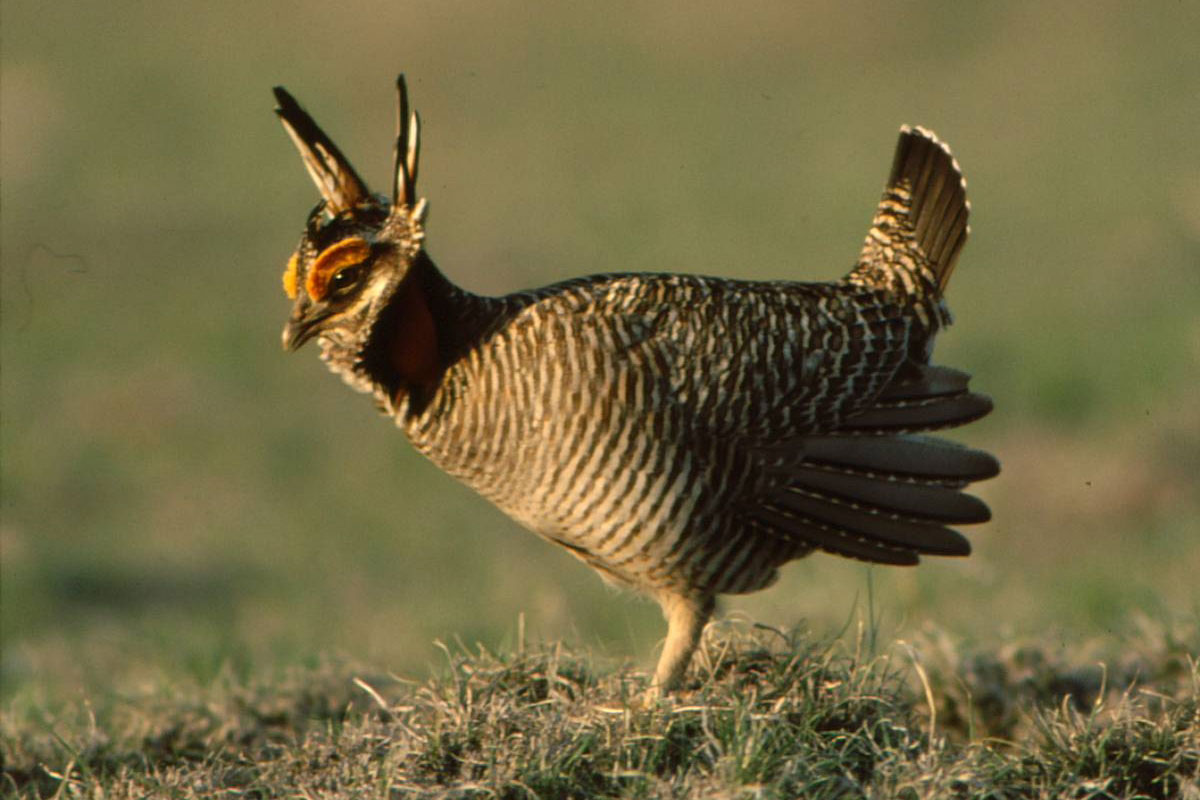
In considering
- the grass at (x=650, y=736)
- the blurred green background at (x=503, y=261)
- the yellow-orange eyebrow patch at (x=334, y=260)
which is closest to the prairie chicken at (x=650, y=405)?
the yellow-orange eyebrow patch at (x=334, y=260)

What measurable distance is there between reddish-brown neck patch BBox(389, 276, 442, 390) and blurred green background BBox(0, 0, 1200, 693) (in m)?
1.35

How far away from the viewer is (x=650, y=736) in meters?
3.61

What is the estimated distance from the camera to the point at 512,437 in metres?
4.06

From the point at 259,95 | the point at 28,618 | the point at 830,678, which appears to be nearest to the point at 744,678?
the point at 830,678

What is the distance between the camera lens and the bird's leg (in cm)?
419

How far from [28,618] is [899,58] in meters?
12.5

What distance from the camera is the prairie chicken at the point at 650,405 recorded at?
4.01 meters

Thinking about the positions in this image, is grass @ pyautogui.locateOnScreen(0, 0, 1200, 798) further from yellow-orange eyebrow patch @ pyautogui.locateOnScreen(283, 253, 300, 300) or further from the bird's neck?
yellow-orange eyebrow patch @ pyautogui.locateOnScreen(283, 253, 300, 300)

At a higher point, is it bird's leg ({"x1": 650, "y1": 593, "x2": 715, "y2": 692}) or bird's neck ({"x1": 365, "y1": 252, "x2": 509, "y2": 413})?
bird's neck ({"x1": 365, "y1": 252, "x2": 509, "y2": 413})

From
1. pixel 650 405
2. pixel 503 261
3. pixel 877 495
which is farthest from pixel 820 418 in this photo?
pixel 503 261

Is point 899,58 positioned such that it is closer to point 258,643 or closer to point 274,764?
point 258,643

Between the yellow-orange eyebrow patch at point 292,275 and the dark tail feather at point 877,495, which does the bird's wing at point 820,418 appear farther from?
the yellow-orange eyebrow patch at point 292,275

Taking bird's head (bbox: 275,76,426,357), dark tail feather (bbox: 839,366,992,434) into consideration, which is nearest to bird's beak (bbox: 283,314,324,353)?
bird's head (bbox: 275,76,426,357)

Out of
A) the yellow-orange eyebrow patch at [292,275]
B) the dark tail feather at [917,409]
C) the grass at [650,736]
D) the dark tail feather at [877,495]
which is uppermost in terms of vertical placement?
the dark tail feather at [917,409]
